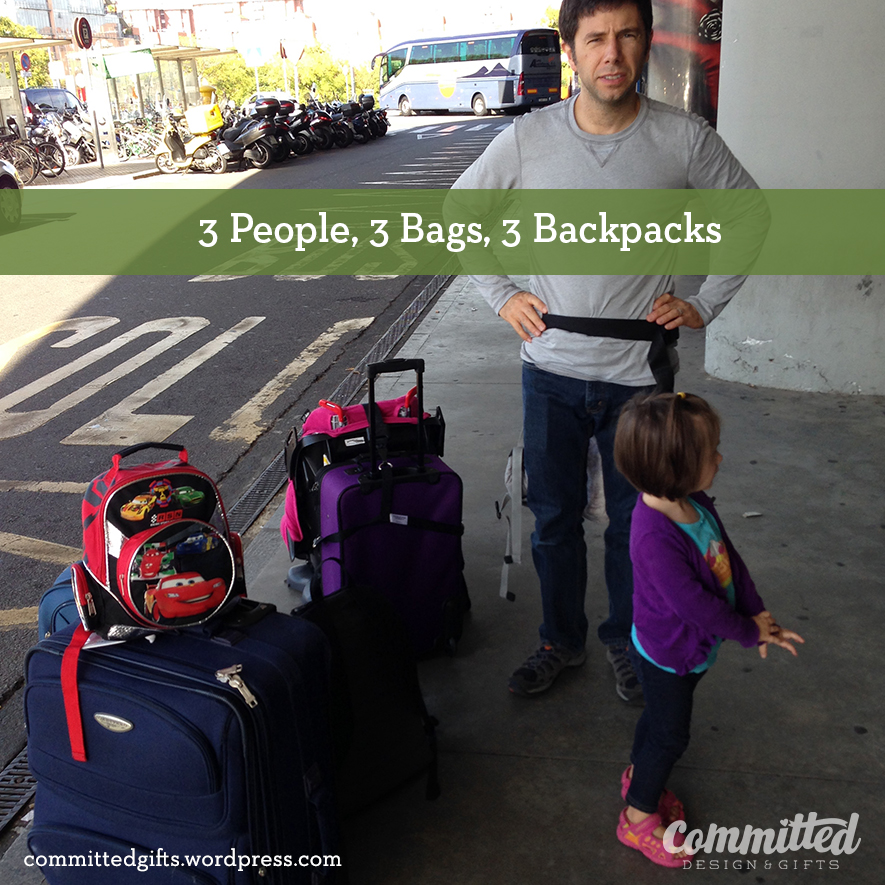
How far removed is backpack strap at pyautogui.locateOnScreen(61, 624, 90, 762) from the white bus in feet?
109

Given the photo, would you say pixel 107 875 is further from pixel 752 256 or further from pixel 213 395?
pixel 213 395

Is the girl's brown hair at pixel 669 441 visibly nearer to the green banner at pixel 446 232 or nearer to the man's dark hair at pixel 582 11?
the green banner at pixel 446 232

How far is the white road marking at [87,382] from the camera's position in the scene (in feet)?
18.1

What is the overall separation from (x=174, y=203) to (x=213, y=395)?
31.2 feet

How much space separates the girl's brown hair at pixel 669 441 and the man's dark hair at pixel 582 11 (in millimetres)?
1014

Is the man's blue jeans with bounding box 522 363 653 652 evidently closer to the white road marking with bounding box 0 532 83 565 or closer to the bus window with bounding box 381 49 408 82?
the white road marking with bounding box 0 532 83 565

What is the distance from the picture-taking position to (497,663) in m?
2.98

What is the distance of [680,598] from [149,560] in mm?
1122

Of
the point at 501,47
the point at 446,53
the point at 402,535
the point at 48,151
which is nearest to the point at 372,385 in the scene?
the point at 402,535

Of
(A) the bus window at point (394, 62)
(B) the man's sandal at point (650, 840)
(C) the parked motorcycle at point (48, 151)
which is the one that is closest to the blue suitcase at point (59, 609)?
(B) the man's sandal at point (650, 840)

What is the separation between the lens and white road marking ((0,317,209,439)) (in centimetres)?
552

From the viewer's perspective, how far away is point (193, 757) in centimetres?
183

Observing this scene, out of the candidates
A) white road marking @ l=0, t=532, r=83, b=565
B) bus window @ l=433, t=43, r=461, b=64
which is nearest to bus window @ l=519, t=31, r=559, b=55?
bus window @ l=433, t=43, r=461, b=64

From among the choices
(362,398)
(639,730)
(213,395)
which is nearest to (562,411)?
(639,730)
